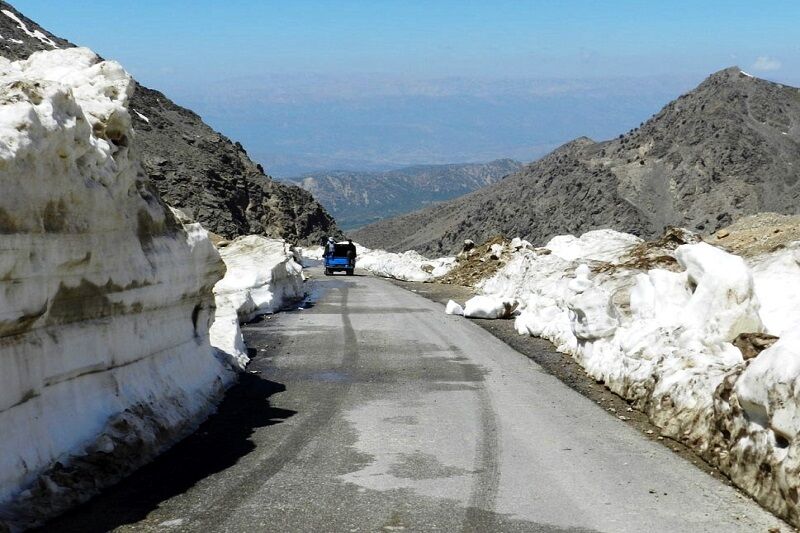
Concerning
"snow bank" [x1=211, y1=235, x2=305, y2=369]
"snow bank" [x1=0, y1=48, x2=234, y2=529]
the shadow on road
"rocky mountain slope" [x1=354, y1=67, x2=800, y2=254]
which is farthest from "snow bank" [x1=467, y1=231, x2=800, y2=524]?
"rocky mountain slope" [x1=354, y1=67, x2=800, y2=254]

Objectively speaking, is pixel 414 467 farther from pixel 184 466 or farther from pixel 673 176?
pixel 673 176

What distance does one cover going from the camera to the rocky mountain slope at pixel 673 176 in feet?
286

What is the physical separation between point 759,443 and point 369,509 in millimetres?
3228

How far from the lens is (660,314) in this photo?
1316 centimetres

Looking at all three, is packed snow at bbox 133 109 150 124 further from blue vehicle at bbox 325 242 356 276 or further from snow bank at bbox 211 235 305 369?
snow bank at bbox 211 235 305 369

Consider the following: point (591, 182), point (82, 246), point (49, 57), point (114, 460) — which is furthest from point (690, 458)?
point (591, 182)

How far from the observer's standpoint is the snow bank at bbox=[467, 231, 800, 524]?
7.59 m

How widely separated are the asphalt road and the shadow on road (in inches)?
0.7

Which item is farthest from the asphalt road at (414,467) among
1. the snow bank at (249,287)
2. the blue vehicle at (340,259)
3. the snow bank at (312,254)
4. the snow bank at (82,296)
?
the snow bank at (312,254)

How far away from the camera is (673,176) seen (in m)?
94.8

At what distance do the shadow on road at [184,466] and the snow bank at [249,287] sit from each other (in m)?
3.10

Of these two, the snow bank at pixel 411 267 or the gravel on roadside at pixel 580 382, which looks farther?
the snow bank at pixel 411 267

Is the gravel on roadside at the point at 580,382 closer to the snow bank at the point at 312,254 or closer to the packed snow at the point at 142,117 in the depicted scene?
the snow bank at the point at 312,254

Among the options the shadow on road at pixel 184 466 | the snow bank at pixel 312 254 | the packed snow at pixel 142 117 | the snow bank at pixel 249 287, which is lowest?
the snow bank at pixel 312 254
